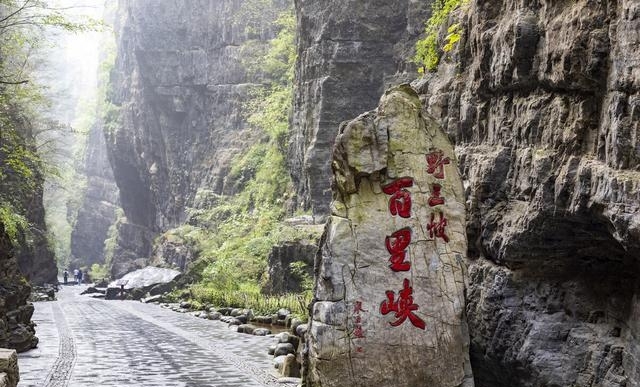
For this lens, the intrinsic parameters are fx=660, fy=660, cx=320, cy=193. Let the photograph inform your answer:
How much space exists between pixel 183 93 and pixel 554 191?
34.9m

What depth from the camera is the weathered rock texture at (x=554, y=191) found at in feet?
17.8

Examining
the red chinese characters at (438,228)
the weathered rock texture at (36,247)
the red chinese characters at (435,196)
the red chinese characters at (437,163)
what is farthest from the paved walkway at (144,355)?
the weathered rock texture at (36,247)

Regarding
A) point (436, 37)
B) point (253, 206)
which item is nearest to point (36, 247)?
point (253, 206)

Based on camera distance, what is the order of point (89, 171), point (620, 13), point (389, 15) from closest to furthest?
point (620, 13), point (389, 15), point (89, 171)

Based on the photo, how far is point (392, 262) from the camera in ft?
23.6

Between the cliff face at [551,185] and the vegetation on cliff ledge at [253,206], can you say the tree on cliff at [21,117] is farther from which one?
the cliff face at [551,185]

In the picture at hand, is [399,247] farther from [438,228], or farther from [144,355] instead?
[144,355]

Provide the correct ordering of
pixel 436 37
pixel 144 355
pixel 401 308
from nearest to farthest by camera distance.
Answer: pixel 401 308
pixel 436 37
pixel 144 355

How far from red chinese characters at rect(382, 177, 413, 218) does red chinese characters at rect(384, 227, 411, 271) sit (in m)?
0.21

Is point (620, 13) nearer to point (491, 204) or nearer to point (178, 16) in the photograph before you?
point (491, 204)

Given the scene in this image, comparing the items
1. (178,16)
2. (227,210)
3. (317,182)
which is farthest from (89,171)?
(317,182)

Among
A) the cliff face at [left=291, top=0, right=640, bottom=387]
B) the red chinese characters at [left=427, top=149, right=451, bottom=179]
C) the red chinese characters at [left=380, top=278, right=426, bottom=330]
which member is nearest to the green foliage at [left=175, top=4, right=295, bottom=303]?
the cliff face at [left=291, top=0, right=640, bottom=387]

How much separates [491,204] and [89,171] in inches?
2208

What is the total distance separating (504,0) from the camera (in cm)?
771
